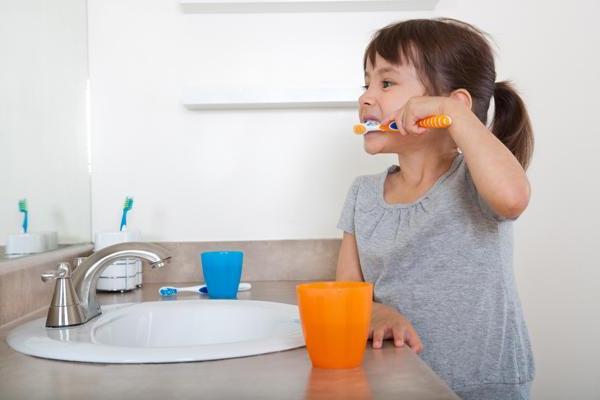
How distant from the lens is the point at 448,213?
1.02 meters

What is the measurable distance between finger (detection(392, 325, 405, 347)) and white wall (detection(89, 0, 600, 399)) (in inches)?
25.5

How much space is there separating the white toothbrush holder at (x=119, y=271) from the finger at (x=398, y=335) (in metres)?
0.65

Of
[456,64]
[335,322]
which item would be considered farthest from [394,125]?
[335,322]

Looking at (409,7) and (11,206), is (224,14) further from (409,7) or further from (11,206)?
(11,206)

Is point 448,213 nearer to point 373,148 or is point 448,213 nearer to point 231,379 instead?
point 373,148

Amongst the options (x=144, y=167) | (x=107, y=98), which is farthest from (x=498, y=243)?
(x=107, y=98)

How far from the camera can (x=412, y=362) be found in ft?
2.13

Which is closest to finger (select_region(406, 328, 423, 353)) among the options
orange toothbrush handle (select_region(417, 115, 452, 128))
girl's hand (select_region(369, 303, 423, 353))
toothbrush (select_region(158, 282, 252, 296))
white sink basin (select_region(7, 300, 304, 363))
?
girl's hand (select_region(369, 303, 423, 353))

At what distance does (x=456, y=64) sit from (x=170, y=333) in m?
0.72

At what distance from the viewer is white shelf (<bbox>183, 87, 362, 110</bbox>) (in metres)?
1.31

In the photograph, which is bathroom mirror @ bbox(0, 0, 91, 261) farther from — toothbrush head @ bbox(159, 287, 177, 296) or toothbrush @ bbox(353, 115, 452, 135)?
toothbrush @ bbox(353, 115, 452, 135)

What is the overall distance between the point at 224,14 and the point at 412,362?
3.40ft

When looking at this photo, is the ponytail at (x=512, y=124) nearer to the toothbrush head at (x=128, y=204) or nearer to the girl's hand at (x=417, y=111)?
the girl's hand at (x=417, y=111)

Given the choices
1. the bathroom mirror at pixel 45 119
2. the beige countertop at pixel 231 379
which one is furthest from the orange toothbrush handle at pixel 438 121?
the bathroom mirror at pixel 45 119
